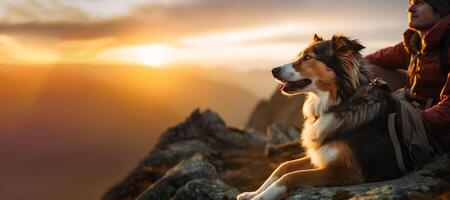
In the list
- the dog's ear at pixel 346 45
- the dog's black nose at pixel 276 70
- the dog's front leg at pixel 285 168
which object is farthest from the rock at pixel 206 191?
the dog's ear at pixel 346 45

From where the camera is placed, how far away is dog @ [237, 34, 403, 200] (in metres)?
6.98

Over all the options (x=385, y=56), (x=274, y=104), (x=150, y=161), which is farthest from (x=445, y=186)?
(x=274, y=104)

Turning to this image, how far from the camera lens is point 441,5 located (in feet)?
24.8

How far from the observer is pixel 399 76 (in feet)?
31.2

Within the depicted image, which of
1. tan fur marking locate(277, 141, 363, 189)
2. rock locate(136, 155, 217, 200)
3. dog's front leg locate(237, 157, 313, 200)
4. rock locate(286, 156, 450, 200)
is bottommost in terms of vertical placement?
rock locate(286, 156, 450, 200)

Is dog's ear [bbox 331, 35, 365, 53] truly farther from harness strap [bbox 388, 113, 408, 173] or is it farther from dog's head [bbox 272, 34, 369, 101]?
harness strap [bbox 388, 113, 408, 173]

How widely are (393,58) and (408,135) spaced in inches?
98.9

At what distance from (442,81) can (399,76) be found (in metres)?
1.76

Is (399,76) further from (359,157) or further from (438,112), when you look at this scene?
(359,157)

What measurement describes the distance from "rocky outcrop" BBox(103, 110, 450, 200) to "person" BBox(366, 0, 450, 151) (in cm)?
79

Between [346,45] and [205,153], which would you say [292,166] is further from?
[205,153]

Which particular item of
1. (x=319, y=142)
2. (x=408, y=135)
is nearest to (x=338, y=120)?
(x=319, y=142)

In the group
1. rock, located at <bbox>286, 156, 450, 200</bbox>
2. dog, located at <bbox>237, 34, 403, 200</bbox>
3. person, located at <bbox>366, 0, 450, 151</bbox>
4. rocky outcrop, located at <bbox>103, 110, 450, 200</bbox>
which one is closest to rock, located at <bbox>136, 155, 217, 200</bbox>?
rocky outcrop, located at <bbox>103, 110, 450, 200</bbox>

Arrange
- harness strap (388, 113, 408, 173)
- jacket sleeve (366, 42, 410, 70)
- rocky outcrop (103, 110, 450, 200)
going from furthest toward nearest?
jacket sleeve (366, 42, 410, 70), harness strap (388, 113, 408, 173), rocky outcrop (103, 110, 450, 200)
